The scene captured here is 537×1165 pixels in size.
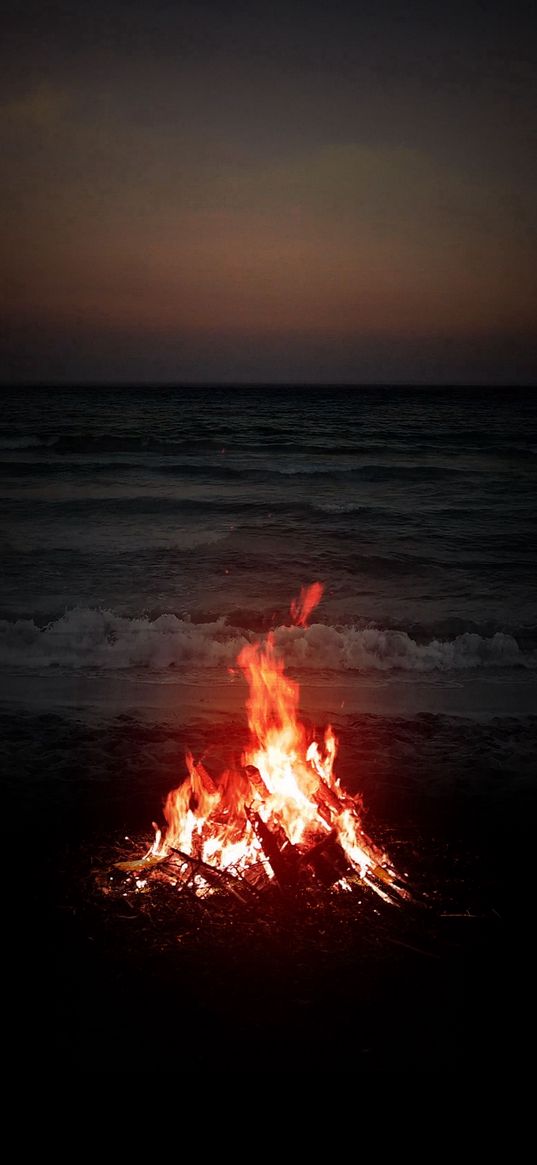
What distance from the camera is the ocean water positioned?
33.3 feet

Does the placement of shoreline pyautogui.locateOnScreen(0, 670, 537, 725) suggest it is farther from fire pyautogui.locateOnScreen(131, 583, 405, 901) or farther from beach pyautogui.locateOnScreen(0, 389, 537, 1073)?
fire pyautogui.locateOnScreen(131, 583, 405, 901)

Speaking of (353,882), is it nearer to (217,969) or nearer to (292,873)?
(292,873)

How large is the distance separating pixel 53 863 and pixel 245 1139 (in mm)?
2411

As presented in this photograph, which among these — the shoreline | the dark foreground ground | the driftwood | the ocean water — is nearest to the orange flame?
the ocean water

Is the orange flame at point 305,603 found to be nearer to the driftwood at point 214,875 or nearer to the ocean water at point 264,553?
the ocean water at point 264,553

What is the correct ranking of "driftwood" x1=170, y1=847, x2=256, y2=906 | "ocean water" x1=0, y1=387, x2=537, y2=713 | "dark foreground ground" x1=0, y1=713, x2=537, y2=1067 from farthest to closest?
"ocean water" x1=0, y1=387, x2=537, y2=713
"driftwood" x1=170, y1=847, x2=256, y2=906
"dark foreground ground" x1=0, y1=713, x2=537, y2=1067

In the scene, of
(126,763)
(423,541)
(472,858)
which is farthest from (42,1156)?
(423,541)

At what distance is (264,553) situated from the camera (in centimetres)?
1922

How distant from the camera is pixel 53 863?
5180 millimetres

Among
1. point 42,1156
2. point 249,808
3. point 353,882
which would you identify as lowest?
point 42,1156

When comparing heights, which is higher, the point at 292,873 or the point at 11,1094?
the point at 292,873

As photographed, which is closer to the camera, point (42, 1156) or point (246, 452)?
point (42, 1156)

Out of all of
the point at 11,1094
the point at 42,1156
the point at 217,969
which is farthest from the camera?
the point at 217,969

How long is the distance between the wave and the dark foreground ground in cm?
360
